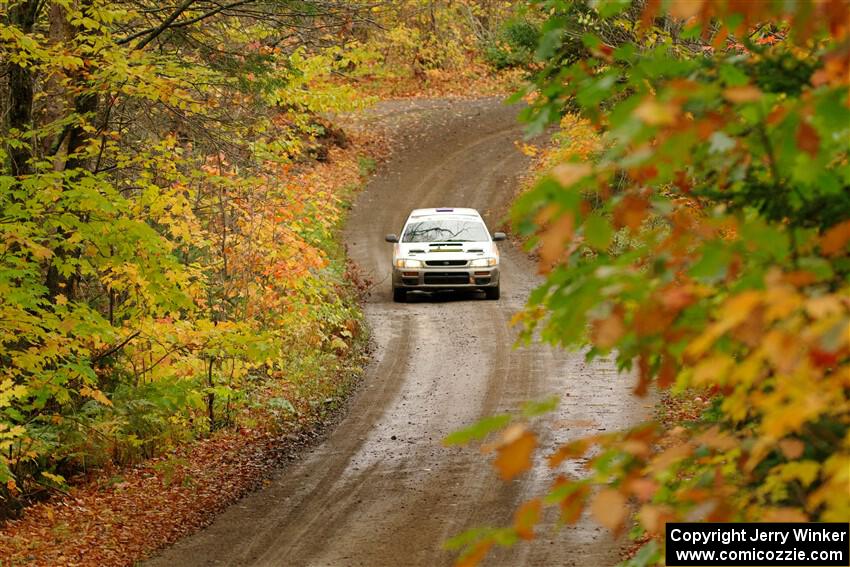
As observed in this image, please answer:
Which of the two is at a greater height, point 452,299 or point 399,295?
point 399,295

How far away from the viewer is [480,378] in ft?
48.7

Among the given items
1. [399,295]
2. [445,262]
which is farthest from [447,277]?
[399,295]

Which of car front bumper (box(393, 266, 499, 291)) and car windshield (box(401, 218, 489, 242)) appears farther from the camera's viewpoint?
car windshield (box(401, 218, 489, 242))

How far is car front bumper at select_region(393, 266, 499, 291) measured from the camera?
19656 millimetres

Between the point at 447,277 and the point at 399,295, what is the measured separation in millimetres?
1266

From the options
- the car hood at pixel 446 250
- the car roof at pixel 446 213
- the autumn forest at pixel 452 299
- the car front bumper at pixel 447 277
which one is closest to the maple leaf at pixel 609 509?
the autumn forest at pixel 452 299

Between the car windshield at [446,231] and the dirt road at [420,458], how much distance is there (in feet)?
4.63

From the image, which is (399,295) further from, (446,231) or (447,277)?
(446,231)

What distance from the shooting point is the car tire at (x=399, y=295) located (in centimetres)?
2017

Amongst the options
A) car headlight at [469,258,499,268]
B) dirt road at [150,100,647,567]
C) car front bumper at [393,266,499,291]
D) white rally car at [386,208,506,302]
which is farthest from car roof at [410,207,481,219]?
dirt road at [150,100,647,567]

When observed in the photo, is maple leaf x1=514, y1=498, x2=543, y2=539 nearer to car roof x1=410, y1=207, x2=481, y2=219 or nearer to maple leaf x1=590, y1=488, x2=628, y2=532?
maple leaf x1=590, y1=488, x2=628, y2=532

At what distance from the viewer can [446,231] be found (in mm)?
20234

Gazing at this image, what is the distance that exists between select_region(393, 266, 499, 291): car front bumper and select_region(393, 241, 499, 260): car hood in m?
0.28

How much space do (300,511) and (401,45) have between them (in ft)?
118
